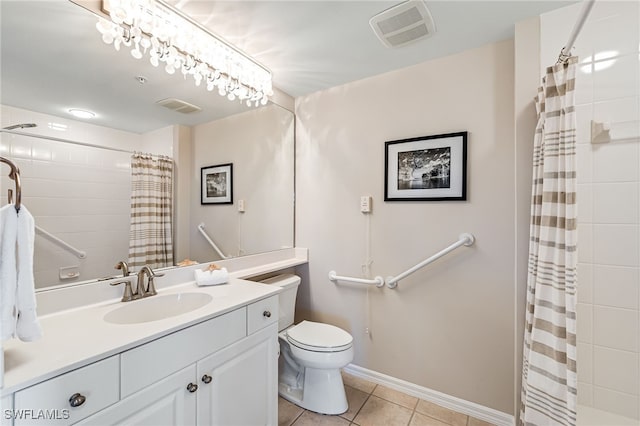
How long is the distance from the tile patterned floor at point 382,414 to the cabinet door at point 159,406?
818 mm

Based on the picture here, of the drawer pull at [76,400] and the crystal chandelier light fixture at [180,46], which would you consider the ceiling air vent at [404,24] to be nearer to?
the crystal chandelier light fixture at [180,46]


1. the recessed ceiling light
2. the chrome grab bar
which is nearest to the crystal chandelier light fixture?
the recessed ceiling light

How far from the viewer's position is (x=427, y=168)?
1.76 m

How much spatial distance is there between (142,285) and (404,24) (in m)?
1.86

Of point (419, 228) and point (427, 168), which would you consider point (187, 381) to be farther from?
point (427, 168)

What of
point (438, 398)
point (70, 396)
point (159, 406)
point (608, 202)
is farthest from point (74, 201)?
point (608, 202)

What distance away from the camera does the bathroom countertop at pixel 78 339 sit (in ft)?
2.30

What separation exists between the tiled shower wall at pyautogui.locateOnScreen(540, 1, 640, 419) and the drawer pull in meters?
2.04

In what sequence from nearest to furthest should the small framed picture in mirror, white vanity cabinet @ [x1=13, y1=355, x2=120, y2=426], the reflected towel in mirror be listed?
white vanity cabinet @ [x1=13, y1=355, x2=120, y2=426], the reflected towel in mirror, the small framed picture in mirror

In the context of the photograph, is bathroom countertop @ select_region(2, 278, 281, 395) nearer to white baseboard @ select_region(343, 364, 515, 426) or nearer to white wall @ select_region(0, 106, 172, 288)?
white wall @ select_region(0, 106, 172, 288)

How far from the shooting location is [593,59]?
132 centimetres

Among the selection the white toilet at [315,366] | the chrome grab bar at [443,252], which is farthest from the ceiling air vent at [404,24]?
the white toilet at [315,366]

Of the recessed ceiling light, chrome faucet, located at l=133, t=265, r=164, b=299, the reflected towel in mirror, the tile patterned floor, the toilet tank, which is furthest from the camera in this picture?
the toilet tank

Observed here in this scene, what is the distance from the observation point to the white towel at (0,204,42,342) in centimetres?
69
